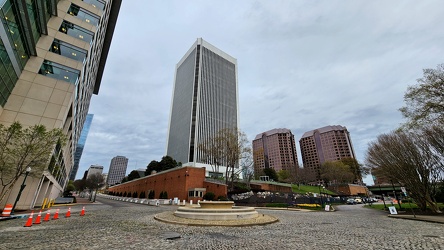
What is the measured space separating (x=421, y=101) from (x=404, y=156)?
30.6ft

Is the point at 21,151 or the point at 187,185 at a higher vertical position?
the point at 21,151

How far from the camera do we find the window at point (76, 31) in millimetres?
25975

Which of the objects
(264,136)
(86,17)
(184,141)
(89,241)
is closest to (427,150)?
(89,241)

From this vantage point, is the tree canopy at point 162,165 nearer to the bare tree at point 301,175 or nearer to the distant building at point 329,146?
the bare tree at point 301,175

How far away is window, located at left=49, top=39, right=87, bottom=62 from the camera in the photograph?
24203mm

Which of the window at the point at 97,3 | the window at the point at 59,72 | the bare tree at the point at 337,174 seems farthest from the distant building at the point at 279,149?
the window at the point at 59,72

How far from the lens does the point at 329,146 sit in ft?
423

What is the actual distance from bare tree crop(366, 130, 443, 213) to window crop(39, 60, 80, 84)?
38.5m

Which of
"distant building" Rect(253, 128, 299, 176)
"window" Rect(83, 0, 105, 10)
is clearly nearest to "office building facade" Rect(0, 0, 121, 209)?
"window" Rect(83, 0, 105, 10)

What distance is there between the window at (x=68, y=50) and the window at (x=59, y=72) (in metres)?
1.93

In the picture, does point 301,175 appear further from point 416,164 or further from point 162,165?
point 416,164

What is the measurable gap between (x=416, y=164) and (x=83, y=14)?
47.8 metres

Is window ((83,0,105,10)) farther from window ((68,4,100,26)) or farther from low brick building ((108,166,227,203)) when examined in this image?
low brick building ((108,166,227,203))

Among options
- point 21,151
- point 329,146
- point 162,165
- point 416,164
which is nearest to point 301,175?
A: point 162,165
